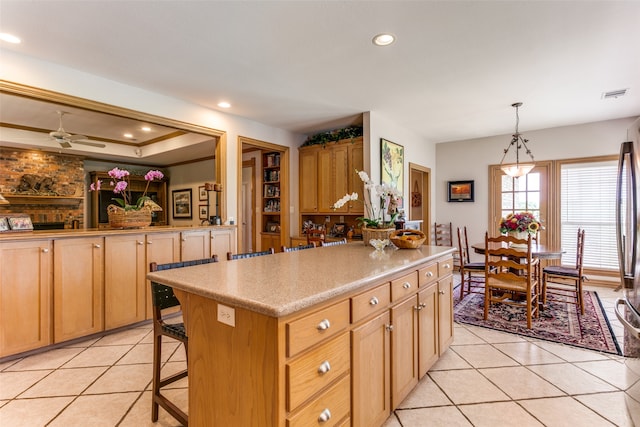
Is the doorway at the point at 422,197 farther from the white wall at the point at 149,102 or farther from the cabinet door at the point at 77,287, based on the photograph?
the cabinet door at the point at 77,287

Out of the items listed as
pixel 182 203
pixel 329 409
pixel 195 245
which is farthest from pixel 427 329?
pixel 182 203

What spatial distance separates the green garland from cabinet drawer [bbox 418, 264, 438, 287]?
2967mm

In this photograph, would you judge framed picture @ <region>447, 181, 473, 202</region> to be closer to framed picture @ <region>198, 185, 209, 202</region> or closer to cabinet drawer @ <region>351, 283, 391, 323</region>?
cabinet drawer @ <region>351, 283, 391, 323</region>

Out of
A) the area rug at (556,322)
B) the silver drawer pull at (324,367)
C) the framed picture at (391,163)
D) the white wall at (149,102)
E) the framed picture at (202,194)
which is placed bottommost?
the area rug at (556,322)

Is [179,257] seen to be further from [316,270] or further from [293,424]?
[293,424]

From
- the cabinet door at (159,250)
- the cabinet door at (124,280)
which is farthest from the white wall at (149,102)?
the cabinet door at (124,280)

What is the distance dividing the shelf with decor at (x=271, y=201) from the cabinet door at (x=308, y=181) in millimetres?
508

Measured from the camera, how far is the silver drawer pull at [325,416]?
1.24m

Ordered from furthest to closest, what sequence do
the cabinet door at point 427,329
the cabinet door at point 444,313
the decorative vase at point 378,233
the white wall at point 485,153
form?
1. the white wall at point 485,153
2. the decorative vase at point 378,233
3. the cabinet door at point 444,313
4. the cabinet door at point 427,329

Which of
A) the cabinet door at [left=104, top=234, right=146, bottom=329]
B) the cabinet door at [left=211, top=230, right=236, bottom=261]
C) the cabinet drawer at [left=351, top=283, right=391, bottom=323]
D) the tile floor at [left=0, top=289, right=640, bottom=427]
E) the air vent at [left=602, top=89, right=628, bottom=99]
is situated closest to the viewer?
the cabinet drawer at [left=351, top=283, right=391, bottom=323]

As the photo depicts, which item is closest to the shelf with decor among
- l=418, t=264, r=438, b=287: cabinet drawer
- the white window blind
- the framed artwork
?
the framed artwork

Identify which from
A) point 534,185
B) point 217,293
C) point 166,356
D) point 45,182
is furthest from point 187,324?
point 45,182

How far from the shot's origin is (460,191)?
245 inches

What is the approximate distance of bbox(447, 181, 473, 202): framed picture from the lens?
20.1ft
